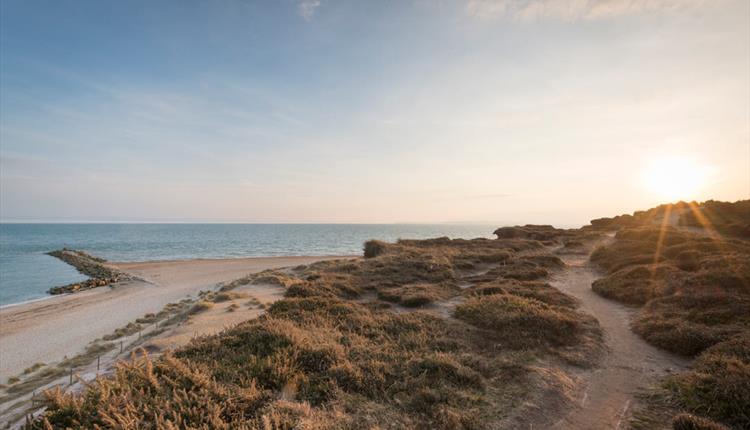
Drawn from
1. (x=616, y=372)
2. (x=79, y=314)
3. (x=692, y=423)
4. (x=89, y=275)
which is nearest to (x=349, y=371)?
(x=692, y=423)

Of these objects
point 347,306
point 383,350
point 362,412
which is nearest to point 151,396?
point 362,412

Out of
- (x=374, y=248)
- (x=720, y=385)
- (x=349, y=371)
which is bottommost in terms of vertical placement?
(x=349, y=371)

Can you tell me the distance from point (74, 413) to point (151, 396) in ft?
3.77

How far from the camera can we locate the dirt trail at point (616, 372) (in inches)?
279

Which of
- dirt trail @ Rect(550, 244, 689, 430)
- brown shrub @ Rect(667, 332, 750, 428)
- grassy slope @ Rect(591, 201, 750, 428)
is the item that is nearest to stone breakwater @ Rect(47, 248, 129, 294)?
dirt trail @ Rect(550, 244, 689, 430)

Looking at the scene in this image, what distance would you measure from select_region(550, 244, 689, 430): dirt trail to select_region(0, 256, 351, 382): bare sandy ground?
862 inches

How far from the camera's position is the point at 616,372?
30.7 feet

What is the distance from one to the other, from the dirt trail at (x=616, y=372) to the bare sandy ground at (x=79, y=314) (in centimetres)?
2190

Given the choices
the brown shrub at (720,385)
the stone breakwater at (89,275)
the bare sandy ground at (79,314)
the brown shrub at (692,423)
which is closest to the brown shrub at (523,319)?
the brown shrub at (720,385)

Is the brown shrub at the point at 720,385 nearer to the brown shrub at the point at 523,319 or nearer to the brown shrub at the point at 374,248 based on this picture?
the brown shrub at the point at 523,319

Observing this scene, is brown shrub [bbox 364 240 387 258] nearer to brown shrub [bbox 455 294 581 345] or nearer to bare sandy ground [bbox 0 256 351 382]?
bare sandy ground [bbox 0 256 351 382]

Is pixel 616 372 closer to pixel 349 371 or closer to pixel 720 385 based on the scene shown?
pixel 720 385

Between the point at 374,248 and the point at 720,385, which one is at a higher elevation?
the point at 374,248

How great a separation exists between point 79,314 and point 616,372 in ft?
108
